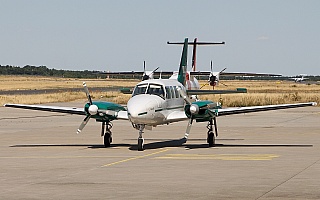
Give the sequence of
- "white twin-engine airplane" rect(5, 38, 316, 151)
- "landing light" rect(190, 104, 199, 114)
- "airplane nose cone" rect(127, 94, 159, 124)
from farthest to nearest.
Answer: "landing light" rect(190, 104, 199, 114) → "white twin-engine airplane" rect(5, 38, 316, 151) → "airplane nose cone" rect(127, 94, 159, 124)

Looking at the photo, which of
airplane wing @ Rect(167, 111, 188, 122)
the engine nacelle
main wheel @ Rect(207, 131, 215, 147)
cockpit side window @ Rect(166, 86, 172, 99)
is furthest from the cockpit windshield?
main wheel @ Rect(207, 131, 215, 147)

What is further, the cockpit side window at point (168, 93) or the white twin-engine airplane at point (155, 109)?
the cockpit side window at point (168, 93)

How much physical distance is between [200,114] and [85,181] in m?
9.71

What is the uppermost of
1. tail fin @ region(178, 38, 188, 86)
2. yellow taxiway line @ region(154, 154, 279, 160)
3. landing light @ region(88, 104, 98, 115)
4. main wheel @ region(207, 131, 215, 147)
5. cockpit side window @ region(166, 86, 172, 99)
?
tail fin @ region(178, 38, 188, 86)

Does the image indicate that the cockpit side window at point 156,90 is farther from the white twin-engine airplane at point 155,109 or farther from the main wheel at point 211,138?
the main wheel at point 211,138

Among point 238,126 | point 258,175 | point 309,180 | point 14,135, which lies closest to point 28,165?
point 258,175

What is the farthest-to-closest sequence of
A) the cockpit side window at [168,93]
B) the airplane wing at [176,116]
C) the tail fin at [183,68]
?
the tail fin at [183,68] → the cockpit side window at [168,93] → the airplane wing at [176,116]

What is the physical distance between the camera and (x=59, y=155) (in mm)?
24484

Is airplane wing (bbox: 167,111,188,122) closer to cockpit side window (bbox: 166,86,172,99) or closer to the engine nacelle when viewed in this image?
the engine nacelle

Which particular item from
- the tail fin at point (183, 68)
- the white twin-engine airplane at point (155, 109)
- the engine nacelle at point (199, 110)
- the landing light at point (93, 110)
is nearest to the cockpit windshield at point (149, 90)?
the white twin-engine airplane at point (155, 109)

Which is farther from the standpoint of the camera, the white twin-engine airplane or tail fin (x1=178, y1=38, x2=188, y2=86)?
tail fin (x1=178, y1=38, x2=188, y2=86)

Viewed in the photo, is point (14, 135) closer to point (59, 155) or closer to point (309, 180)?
point (59, 155)

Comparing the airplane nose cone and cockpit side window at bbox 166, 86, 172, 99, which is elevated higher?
cockpit side window at bbox 166, 86, 172, 99

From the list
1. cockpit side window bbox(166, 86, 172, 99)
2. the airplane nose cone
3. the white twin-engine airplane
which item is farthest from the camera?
cockpit side window bbox(166, 86, 172, 99)
